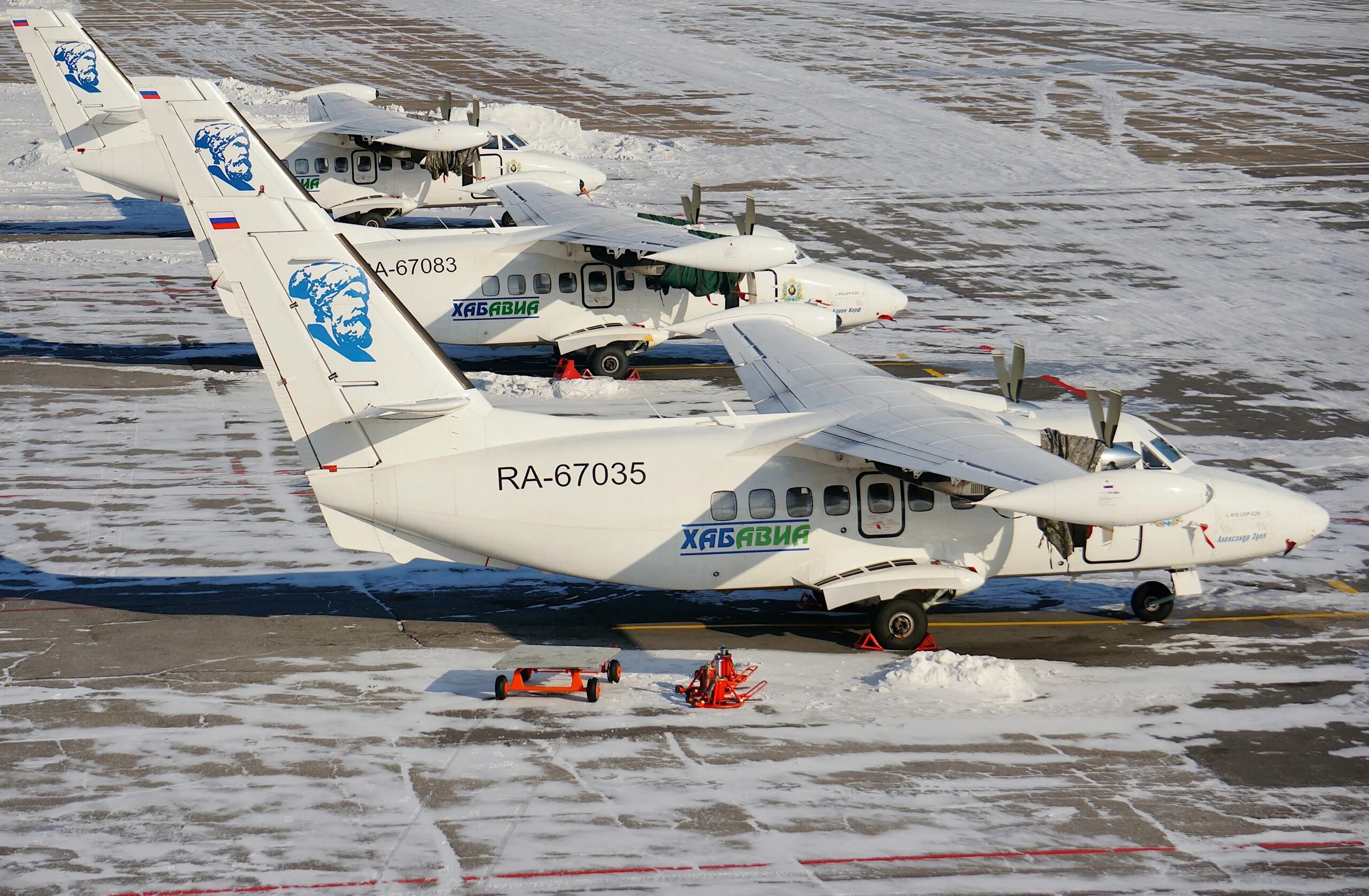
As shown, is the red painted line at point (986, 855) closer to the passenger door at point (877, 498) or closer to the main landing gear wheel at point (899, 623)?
the main landing gear wheel at point (899, 623)

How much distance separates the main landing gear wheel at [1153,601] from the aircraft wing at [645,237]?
13.1m

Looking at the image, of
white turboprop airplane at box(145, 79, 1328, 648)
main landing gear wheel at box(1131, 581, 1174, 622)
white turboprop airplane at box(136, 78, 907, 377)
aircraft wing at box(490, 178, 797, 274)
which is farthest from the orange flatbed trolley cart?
white turboprop airplane at box(136, 78, 907, 377)

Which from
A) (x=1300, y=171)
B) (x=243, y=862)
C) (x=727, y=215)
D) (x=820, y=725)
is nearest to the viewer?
(x=243, y=862)

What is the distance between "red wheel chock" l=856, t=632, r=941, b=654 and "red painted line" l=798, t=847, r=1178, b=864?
5836mm

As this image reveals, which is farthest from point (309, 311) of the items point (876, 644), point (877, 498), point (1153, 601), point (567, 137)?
point (567, 137)

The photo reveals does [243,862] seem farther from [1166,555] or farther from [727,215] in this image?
[727,215]

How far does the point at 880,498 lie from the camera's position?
73.5 ft

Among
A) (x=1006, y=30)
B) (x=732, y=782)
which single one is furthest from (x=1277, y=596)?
(x=1006, y=30)

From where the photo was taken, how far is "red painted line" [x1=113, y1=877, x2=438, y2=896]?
15.9 meters

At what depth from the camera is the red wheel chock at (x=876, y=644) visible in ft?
74.1

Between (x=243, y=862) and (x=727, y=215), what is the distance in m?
39.9

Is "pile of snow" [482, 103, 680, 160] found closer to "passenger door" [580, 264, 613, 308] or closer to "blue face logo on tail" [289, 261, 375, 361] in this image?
"passenger door" [580, 264, 613, 308]

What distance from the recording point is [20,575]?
24859 millimetres

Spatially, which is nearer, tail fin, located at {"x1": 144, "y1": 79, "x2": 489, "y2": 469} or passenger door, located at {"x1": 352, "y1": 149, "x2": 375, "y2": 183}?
tail fin, located at {"x1": 144, "y1": 79, "x2": 489, "y2": 469}
